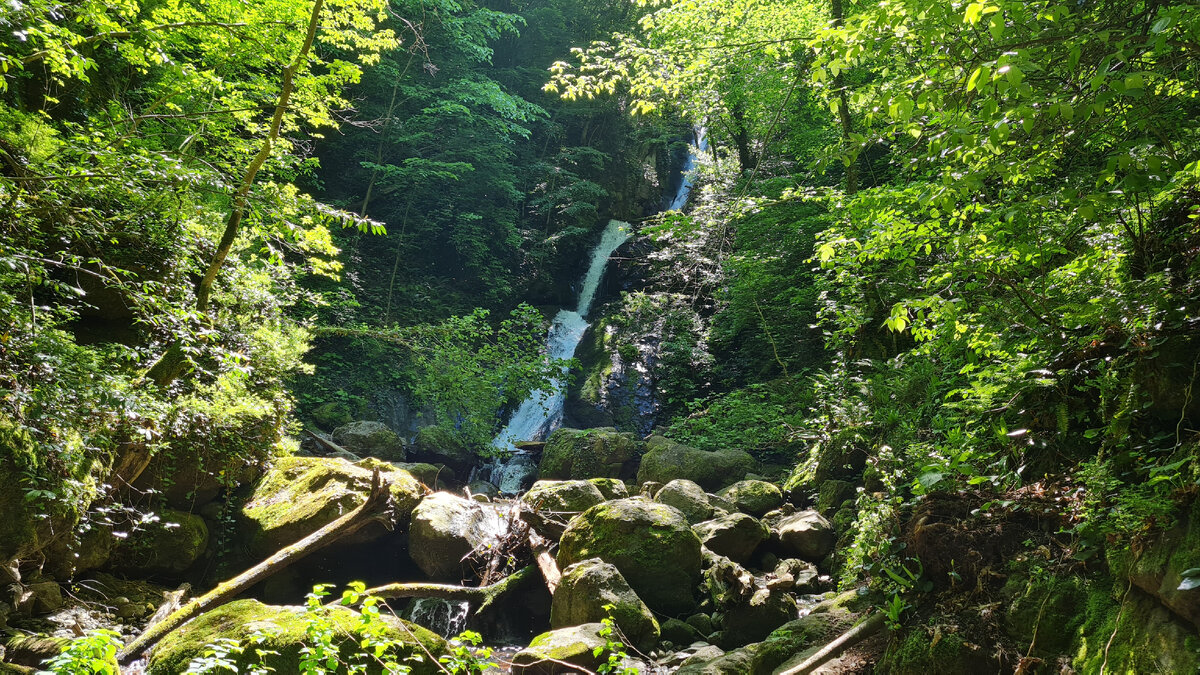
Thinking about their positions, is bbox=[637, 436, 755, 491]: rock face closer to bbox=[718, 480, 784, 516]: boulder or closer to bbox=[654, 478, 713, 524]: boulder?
bbox=[718, 480, 784, 516]: boulder

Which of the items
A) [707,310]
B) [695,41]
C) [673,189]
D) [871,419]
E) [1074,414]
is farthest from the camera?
[673,189]

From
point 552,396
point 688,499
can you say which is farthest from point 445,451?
point 688,499

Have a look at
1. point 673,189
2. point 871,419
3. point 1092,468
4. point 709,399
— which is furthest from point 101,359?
point 673,189

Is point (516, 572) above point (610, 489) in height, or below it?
below

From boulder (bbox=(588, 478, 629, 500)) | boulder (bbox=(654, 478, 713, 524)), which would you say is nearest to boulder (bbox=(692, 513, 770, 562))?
boulder (bbox=(654, 478, 713, 524))

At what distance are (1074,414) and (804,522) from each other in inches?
166

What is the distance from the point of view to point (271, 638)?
3.63 metres

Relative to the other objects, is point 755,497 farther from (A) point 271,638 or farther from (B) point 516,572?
(A) point 271,638

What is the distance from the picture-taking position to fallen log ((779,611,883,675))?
4156mm

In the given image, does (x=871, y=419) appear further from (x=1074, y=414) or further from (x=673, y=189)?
(x=673, y=189)

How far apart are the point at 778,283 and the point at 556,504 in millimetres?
7267

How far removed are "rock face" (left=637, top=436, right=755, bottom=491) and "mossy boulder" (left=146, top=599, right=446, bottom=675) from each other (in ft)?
21.7

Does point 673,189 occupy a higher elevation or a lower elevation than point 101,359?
higher

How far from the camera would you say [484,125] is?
20125 millimetres
